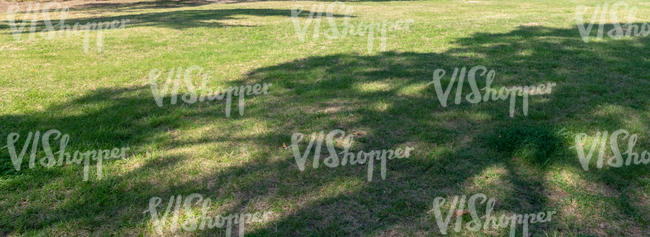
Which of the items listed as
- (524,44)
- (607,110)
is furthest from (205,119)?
(524,44)

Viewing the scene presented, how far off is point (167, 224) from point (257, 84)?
4.05 meters

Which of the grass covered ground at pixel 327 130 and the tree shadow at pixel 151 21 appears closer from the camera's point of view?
the grass covered ground at pixel 327 130

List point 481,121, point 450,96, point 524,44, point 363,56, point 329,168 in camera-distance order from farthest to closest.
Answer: point 524,44
point 363,56
point 450,96
point 481,121
point 329,168

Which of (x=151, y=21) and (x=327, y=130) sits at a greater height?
(x=151, y=21)

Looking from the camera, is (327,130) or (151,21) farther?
(151,21)

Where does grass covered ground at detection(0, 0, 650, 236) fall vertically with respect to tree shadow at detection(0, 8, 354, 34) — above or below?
below

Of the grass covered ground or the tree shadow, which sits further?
the tree shadow

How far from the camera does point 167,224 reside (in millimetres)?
3494

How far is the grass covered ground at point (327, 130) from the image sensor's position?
142 inches

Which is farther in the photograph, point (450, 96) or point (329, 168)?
point (450, 96)

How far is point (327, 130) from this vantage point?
5254mm

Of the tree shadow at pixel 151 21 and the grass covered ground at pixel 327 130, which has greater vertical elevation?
the tree shadow at pixel 151 21

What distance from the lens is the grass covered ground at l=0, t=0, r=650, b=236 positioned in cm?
360

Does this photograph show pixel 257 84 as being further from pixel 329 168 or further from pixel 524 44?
pixel 524 44
